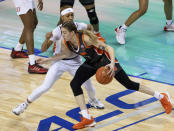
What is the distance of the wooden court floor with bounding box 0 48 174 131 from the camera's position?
20.3 feet

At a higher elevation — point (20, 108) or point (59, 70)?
point (59, 70)

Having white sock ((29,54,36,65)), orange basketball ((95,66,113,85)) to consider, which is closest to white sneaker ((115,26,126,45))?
white sock ((29,54,36,65))

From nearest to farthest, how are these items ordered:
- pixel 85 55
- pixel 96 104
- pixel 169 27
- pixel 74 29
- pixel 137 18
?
pixel 74 29 → pixel 85 55 → pixel 96 104 → pixel 137 18 → pixel 169 27

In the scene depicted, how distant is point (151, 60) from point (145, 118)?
7.61 feet

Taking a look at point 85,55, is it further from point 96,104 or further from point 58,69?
point 96,104

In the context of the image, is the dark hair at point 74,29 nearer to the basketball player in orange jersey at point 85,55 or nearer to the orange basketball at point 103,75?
the basketball player in orange jersey at point 85,55

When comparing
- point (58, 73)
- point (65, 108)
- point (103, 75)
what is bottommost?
point (65, 108)

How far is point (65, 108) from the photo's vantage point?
263 inches

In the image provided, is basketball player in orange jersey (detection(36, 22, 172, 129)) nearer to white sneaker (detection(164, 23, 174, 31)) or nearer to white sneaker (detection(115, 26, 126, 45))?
white sneaker (detection(115, 26, 126, 45))

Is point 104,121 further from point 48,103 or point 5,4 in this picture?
point 5,4

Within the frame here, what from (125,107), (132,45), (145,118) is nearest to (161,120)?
(145,118)

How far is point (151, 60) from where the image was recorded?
8.54m

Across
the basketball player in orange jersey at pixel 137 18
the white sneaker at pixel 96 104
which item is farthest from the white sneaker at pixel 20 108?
the basketball player in orange jersey at pixel 137 18

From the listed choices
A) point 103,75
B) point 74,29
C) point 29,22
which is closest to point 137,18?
point 29,22
